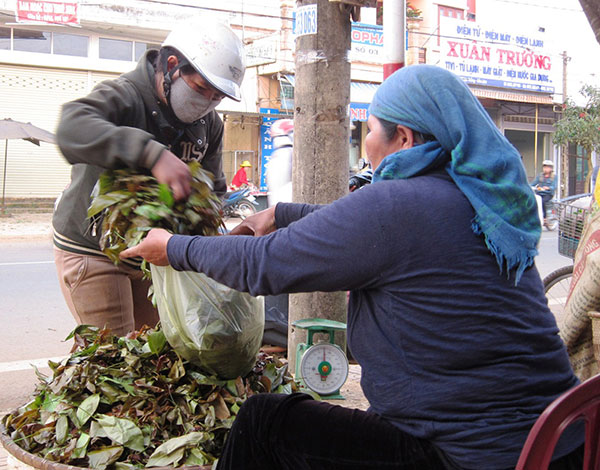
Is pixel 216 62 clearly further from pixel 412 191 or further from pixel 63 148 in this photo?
pixel 412 191

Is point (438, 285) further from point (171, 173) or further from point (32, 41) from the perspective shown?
point (32, 41)

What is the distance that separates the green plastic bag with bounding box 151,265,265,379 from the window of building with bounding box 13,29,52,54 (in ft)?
56.0

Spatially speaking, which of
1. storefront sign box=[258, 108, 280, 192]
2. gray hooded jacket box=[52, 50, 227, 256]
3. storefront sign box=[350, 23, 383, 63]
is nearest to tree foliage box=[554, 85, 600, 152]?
storefront sign box=[350, 23, 383, 63]

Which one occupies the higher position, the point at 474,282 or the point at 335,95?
the point at 335,95

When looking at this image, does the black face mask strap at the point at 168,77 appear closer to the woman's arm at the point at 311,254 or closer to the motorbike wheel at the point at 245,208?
the woman's arm at the point at 311,254

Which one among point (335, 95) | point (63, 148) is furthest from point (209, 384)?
point (335, 95)

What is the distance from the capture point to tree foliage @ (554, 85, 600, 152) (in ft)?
71.3

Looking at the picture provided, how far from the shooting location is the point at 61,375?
2424 mm

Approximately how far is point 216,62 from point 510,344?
1538 mm

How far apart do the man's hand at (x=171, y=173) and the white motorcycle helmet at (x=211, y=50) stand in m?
0.45

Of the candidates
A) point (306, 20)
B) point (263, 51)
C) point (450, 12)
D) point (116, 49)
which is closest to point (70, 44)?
point (116, 49)

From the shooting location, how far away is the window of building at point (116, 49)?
18.2 meters

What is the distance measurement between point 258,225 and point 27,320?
4.77m

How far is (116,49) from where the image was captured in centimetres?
1838
